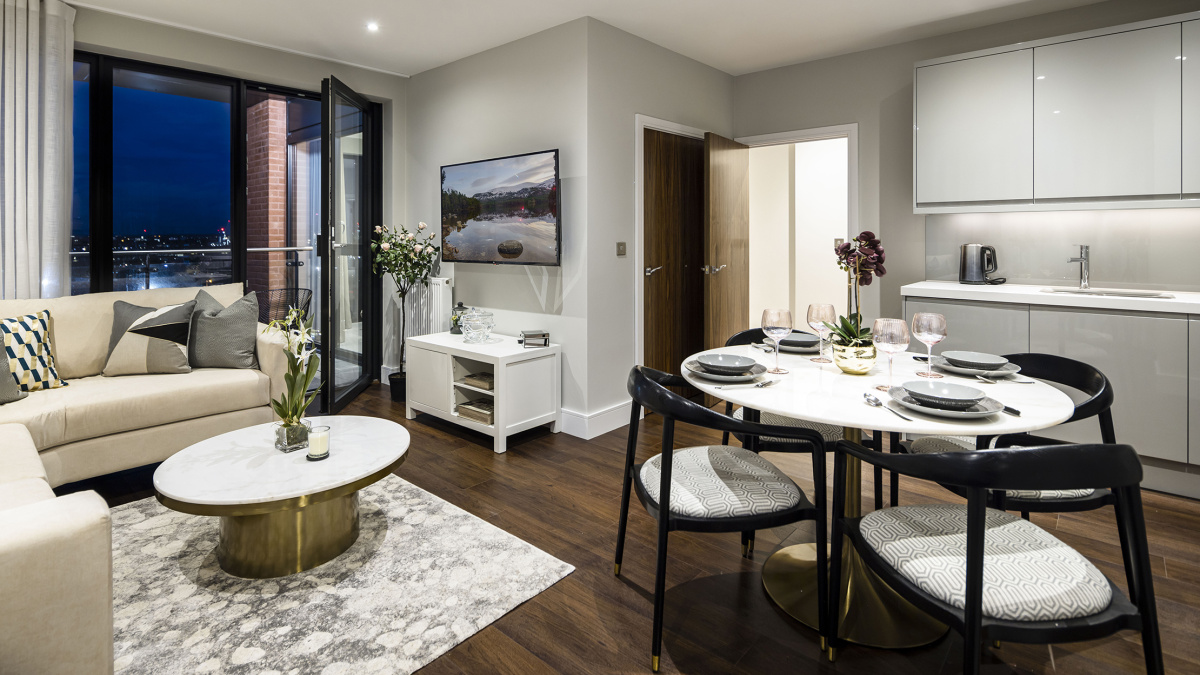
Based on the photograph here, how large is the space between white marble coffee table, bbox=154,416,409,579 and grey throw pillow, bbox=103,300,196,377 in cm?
112

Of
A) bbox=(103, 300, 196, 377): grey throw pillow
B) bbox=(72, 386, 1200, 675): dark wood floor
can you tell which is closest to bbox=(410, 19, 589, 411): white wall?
bbox=(72, 386, 1200, 675): dark wood floor

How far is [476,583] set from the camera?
83.4 inches

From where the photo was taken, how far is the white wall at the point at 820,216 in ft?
19.1

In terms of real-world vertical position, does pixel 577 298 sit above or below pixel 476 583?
above

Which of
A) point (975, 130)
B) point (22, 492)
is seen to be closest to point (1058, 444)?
point (975, 130)

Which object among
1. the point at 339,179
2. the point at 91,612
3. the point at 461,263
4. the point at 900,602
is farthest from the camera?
the point at 461,263

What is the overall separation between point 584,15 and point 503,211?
1306mm

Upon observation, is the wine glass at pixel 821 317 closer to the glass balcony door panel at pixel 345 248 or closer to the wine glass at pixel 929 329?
the wine glass at pixel 929 329

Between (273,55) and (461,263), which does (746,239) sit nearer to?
(461,263)

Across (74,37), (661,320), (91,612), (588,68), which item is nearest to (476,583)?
(91,612)

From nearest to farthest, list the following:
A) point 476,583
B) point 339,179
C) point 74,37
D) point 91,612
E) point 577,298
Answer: point 91,612, point 476,583, point 74,37, point 577,298, point 339,179

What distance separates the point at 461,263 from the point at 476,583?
295cm

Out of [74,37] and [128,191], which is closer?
[74,37]

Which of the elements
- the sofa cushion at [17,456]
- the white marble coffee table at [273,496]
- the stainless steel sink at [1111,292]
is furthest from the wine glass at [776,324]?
the sofa cushion at [17,456]
